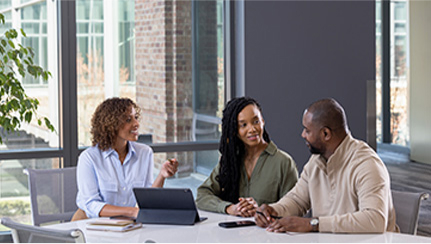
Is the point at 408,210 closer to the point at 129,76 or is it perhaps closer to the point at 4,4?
the point at 129,76

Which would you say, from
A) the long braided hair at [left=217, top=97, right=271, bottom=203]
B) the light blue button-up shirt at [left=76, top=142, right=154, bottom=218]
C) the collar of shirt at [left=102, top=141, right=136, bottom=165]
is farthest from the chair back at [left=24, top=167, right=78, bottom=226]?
the long braided hair at [left=217, top=97, right=271, bottom=203]

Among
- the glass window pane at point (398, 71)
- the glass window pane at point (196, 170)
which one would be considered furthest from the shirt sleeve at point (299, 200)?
the glass window pane at point (398, 71)

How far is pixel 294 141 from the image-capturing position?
548 cm

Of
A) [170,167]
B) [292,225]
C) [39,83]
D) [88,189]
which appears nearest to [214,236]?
[292,225]

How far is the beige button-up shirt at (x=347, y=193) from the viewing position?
270cm

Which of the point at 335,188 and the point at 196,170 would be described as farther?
the point at 196,170

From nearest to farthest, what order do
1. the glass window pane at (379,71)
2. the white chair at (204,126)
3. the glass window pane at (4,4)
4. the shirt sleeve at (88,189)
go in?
the shirt sleeve at (88,189), the glass window pane at (4,4), the white chair at (204,126), the glass window pane at (379,71)

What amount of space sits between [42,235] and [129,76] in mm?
3104

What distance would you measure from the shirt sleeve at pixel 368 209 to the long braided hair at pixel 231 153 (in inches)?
35.5

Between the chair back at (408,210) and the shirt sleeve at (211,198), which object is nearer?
the chair back at (408,210)

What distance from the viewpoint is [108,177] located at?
11.8 feet

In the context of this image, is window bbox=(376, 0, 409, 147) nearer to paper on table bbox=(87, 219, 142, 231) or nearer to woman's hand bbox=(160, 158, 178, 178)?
woman's hand bbox=(160, 158, 178, 178)

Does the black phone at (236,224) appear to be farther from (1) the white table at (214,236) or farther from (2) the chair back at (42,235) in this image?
(2) the chair back at (42,235)

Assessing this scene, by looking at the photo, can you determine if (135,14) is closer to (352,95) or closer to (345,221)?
(352,95)
